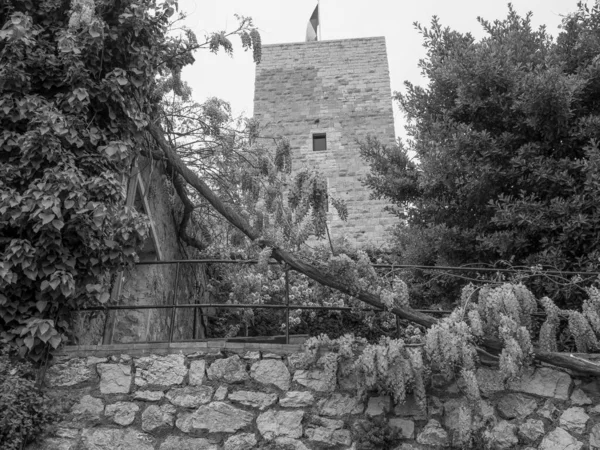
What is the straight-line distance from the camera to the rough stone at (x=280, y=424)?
163 inches

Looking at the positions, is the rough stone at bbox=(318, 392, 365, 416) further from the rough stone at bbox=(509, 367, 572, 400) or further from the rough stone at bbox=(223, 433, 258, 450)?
the rough stone at bbox=(509, 367, 572, 400)

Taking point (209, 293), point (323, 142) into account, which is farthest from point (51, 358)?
point (323, 142)

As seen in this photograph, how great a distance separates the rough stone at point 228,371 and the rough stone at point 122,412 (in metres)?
0.49

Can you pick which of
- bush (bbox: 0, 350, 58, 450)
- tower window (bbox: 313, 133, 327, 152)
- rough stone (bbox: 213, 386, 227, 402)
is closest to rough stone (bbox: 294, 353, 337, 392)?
rough stone (bbox: 213, 386, 227, 402)

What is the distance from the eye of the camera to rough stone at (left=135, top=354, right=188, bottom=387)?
427cm

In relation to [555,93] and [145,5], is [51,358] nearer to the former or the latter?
[145,5]

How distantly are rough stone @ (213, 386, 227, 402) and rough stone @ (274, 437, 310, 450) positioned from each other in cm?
41

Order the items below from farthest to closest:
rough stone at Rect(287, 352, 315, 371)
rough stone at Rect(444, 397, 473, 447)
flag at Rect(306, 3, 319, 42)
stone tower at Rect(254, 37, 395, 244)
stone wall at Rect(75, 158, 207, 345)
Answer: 1. flag at Rect(306, 3, 319, 42)
2. stone tower at Rect(254, 37, 395, 244)
3. stone wall at Rect(75, 158, 207, 345)
4. rough stone at Rect(287, 352, 315, 371)
5. rough stone at Rect(444, 397, 473, 447)

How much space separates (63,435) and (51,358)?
485 millimetres

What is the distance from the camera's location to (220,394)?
13.9 ft

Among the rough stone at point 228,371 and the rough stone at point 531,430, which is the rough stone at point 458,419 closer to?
the rough stone at point 531,430

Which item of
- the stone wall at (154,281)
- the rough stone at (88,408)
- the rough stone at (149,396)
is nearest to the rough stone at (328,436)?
the rough stone at (149,396)

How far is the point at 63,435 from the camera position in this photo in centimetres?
409

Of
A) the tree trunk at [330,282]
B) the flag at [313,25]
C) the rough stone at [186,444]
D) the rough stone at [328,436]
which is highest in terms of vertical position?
the flag at [313,25]
